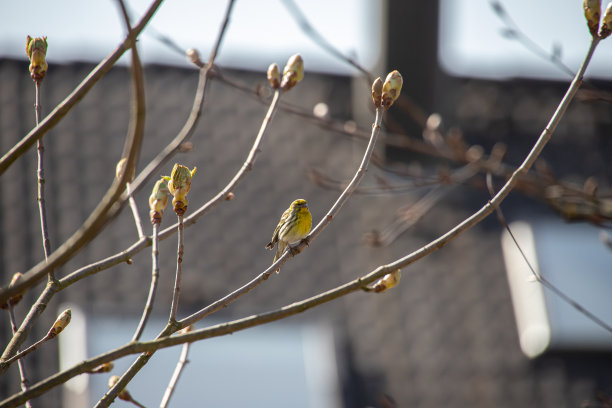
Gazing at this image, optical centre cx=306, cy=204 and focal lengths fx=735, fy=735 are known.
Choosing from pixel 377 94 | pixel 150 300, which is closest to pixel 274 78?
pixel 377 94

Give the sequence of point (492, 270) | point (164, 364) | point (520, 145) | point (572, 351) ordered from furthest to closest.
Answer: point (520, 145)
point (492, 270)
point (572, 351)
point (164, 364)

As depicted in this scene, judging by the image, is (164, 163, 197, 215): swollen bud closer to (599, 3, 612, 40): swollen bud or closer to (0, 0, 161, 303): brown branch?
(0, 0, 161, 303): brown branch

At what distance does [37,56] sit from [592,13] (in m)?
1.65

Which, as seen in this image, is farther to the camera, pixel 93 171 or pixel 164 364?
pixel 93 171

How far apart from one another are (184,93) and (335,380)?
351 cm

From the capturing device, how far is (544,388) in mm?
6871

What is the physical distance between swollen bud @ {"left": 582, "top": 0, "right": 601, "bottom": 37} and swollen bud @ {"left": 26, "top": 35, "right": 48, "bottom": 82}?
1.61 meters

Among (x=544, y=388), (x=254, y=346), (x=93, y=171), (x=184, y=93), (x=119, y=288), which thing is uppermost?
(x=184, y=93)

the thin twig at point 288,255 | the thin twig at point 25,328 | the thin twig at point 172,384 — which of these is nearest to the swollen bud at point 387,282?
the thin twig at point 288,255

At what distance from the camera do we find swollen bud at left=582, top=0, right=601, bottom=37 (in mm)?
2135

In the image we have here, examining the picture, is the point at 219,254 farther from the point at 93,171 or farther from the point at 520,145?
the point at 520,145

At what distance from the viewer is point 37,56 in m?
2.21

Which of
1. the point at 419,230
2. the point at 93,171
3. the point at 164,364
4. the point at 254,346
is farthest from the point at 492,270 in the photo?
the point at 93,171

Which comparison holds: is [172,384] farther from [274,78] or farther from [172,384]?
[274,78]
